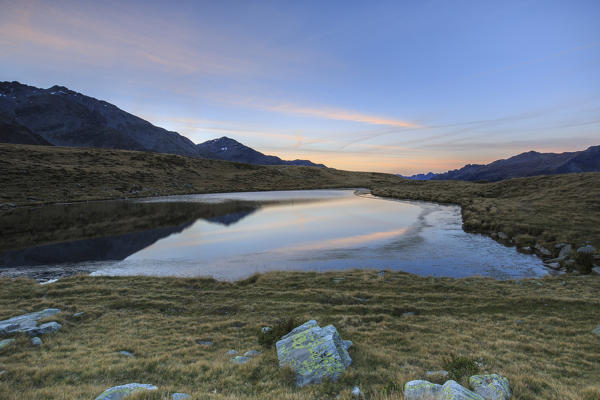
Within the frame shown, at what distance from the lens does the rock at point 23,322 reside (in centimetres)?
1026

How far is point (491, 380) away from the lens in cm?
663

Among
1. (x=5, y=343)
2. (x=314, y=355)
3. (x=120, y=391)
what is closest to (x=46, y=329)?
(x=5, y=343)

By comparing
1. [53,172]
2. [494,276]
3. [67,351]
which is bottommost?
[494,276]

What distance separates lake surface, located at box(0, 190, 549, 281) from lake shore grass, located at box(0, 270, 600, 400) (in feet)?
11.2

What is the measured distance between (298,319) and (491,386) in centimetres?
715

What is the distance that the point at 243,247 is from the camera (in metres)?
28.1

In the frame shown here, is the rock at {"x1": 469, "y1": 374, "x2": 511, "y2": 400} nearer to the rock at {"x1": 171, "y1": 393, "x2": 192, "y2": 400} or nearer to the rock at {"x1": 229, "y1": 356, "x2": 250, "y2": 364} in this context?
the rock at {"x1": 229, "y1": 356, "x2": 250, "y2": 364}

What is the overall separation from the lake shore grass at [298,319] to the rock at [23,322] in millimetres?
904

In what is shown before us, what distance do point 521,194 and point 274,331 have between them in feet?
240

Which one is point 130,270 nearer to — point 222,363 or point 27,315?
point 27,315

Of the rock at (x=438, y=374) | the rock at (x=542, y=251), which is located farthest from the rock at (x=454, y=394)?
the rock at (x=542, y=251)

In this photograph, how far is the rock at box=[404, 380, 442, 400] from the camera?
576cm

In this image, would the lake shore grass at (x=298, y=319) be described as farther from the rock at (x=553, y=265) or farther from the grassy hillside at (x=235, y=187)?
the grassy hillside at (x=235, y=187)

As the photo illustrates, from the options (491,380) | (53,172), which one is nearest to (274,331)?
(491,380)
